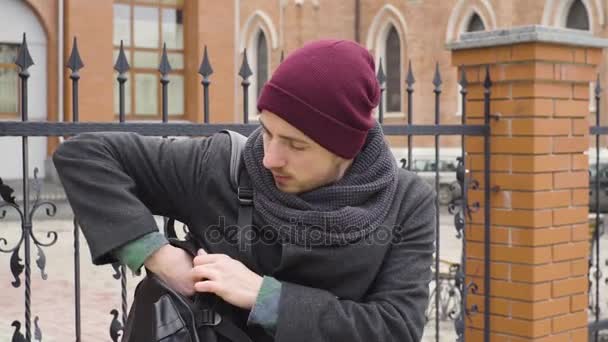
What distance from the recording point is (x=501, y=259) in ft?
13.6

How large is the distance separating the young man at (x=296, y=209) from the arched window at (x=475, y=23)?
867 inches

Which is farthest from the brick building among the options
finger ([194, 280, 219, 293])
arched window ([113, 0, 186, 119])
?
finger ([194, 280, 219, 293])

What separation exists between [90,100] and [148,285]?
1660 cm

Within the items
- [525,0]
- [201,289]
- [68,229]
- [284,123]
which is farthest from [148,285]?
[525,0]

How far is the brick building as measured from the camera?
1767 centimetres

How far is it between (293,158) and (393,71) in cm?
2363

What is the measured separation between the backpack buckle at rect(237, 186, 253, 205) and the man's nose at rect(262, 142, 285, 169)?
94 millimetres

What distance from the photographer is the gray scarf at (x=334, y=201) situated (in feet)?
5.25

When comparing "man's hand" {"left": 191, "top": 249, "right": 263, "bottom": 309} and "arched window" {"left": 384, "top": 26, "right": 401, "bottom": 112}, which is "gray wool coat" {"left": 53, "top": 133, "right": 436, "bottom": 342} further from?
"arched window" {"left": 384, "top": 26, "right": 401, "bottom": 112}

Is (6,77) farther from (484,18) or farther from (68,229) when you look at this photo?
(484,18)

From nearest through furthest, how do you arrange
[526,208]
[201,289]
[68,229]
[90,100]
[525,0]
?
[201,289]
[526,208]
[68,229]
[90,100]
[525,0]

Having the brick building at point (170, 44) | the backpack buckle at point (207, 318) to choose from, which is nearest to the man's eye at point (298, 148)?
the backpack buckle at point (207, 318)

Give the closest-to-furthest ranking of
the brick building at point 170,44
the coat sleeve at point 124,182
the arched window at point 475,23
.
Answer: the coat sleeve at point 124,182 → the brick building at point 170,44 → the arched window at point 475,23

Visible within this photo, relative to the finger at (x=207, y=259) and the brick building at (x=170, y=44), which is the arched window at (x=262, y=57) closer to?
the brick building at (x=170, y=44)
